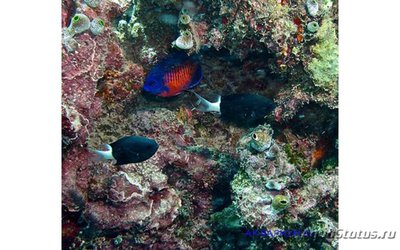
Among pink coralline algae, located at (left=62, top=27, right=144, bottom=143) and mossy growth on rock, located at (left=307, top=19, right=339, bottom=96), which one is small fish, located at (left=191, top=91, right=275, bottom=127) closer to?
mossy growth on rock, located at (left=307, top=19, right=339, bottom=96)

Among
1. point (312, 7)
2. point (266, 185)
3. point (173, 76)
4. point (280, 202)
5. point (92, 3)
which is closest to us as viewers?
point (280, 202)

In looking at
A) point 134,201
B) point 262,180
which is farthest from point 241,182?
point 134,201

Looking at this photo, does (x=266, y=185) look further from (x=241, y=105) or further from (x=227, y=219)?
(x=227, y=219)

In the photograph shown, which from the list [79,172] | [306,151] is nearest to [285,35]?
[306,151]

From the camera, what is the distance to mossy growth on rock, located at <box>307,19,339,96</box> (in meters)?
3.31

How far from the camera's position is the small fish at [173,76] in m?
3.45

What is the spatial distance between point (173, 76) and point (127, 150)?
3.09 ft

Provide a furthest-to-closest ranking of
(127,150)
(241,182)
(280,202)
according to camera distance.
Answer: (241,182) → (280,202) → (127,150)

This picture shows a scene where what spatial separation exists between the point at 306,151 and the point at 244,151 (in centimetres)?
108

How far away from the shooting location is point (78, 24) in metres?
3.35

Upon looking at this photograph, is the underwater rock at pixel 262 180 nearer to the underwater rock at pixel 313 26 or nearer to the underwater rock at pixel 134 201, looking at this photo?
the underwater rock at pixel 134 201

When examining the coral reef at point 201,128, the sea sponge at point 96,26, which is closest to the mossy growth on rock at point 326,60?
the coral reef at point 201,128

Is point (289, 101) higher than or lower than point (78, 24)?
lower

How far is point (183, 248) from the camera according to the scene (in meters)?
3.78
